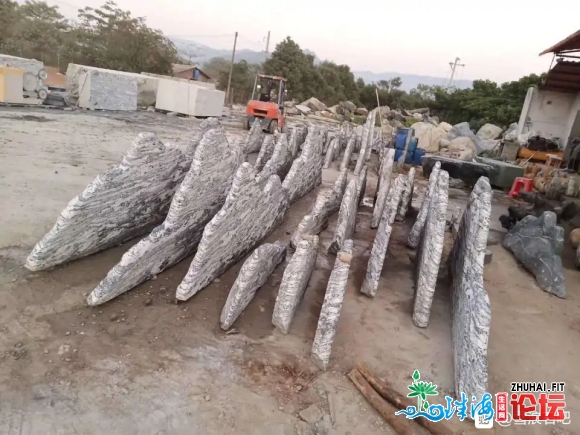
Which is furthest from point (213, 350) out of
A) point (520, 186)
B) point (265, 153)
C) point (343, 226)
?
point (520, 186)

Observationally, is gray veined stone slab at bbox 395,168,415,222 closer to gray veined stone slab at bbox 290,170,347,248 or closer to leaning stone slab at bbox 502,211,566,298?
gray veined stone slab at bbox 290,170,347,248

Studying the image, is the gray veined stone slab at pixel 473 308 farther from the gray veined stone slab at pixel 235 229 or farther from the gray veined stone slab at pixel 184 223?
the gray veined stone slab at pixel 184 223

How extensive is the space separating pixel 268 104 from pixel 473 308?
12.7m

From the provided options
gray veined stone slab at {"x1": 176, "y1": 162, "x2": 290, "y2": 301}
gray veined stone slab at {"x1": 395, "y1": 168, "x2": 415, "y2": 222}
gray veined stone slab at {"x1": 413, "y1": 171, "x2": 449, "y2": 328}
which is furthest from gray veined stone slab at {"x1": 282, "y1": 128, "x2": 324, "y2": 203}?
gray veined stone slab at {"x1": 413, "y1": 171, "x2": 449, "y2": 328}

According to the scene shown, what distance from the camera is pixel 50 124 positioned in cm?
1184

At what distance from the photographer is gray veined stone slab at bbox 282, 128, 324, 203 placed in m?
7.10

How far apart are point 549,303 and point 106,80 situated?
16989mm

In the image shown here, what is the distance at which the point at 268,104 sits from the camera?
14.9m

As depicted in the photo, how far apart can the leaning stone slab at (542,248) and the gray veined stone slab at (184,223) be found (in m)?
4.20

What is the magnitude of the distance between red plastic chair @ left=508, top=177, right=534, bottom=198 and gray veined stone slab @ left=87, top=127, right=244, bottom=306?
809cm

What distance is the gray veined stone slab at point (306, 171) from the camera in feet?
23.3

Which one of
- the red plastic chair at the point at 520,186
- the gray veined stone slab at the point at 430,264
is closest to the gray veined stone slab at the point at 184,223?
the gray veined stone slab at the point at 430,264

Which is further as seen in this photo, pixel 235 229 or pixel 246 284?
pixel 235 229

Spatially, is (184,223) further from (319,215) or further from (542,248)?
(542,248)
